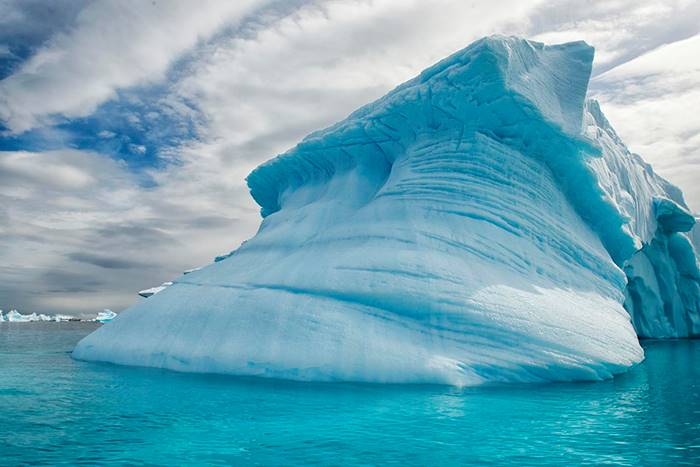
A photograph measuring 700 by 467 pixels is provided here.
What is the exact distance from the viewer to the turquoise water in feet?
14.6

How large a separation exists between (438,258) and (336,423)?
4604 millimetres

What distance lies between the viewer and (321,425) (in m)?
5.51

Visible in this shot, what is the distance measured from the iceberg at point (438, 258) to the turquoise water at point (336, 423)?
56 centimetres

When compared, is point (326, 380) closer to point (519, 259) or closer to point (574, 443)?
point (574, 443)

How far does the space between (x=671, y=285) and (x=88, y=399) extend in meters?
23.8

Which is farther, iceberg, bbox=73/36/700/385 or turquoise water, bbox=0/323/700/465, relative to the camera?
iceberg, bbox=73/36/700/385

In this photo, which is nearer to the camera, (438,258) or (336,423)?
(336,423)

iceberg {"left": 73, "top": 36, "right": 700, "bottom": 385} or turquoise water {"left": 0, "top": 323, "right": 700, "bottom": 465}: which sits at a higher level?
iceberg {"left": 73, "top": 36, "right": 700, "bottom": 385}

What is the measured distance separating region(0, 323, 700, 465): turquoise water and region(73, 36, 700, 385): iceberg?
0.56 metres

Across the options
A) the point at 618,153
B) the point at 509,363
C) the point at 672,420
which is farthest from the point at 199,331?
the point at 618,153

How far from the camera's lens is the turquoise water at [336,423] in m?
4.45

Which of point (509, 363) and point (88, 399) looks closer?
point (88, 399)

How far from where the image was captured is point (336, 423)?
559 centimetres

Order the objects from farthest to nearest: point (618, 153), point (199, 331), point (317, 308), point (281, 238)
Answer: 1. point (618, 153)
2. point (281, 238)
3. point (199, 331)
4. point (317, 308)
